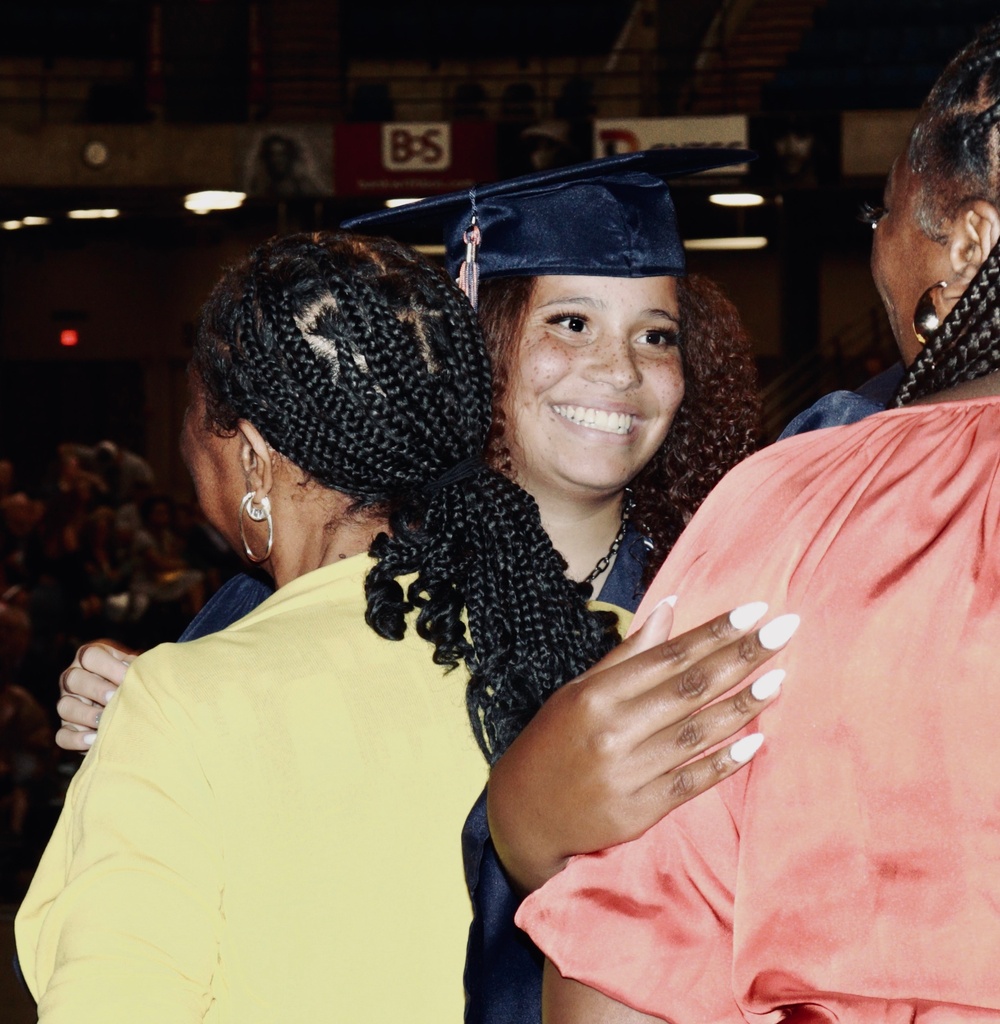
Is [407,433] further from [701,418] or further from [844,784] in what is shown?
[701,418]

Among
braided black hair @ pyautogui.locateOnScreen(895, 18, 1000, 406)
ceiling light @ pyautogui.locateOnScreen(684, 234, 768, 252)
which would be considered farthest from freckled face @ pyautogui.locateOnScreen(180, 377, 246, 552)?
ceiling light @ pyautogui.locateOnScreen(684, 234, 768, 252)

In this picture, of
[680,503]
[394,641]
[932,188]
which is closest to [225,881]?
[394,641]

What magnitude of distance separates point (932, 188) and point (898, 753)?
413 mm

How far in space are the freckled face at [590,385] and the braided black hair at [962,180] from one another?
969mm

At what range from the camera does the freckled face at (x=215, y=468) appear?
132cm

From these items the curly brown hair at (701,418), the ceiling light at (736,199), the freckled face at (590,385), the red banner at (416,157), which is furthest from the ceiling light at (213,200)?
the freckled face at (590,385)

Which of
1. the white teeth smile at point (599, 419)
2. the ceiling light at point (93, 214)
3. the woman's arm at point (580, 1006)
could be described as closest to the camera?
the woman's arm at point (580, 1006)

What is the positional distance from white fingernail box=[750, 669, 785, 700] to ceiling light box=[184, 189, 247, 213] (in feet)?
36.8

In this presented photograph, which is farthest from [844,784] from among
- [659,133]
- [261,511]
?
[659,133]

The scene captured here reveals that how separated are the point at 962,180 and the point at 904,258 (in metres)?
0.07

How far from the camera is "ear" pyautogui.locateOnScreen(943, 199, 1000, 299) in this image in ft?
3.26

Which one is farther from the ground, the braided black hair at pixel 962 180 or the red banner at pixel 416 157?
the red banner at pixel 416 157

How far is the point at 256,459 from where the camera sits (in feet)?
4.26

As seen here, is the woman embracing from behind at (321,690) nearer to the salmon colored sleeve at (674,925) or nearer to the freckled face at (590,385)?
the salmon colored sleeve at (674,925)
